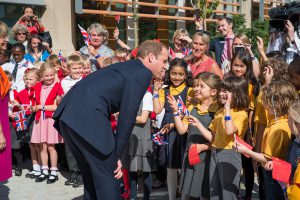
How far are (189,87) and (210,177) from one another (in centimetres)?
121

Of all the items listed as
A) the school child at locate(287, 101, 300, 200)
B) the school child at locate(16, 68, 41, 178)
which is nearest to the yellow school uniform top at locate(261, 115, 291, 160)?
the school child at locate(287, 101, 300, 200)

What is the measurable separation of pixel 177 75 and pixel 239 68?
0.71 meters

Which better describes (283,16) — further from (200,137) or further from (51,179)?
(51,179)

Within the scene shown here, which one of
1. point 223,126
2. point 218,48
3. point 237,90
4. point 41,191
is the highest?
point 218,48

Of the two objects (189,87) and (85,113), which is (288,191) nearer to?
(85,113)

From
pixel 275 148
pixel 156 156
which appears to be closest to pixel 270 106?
pixel 275 148

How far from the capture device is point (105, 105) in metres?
3.78

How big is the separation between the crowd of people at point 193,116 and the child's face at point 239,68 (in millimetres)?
11

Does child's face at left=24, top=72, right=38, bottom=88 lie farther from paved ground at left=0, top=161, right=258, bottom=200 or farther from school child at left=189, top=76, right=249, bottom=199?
school child at left=189, top=76, right=249, bottom=199

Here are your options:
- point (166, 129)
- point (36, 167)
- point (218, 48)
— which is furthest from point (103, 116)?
point (218, 48)

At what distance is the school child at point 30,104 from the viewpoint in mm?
6941

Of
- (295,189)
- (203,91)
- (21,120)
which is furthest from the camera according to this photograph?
(21,120)

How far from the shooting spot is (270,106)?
4.12 meters

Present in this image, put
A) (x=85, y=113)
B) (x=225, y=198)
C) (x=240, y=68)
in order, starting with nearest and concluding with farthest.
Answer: (x=85, y=113) → (x=225, y=198) → (x=240, y=68)
